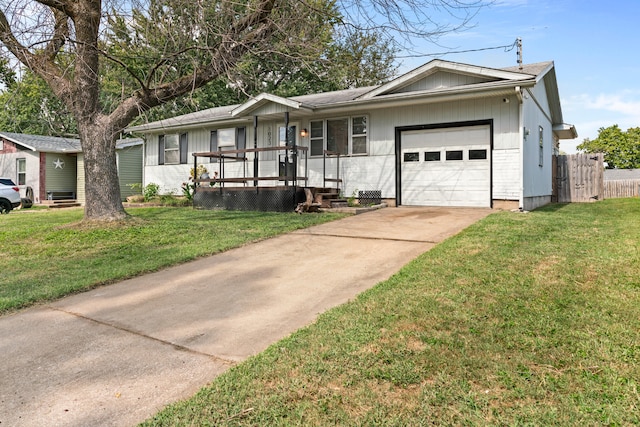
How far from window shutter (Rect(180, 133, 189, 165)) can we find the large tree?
7.59 metres

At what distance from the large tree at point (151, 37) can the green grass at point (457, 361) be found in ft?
15.3

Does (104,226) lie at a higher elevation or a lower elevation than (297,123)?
lower

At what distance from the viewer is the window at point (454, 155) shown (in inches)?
437

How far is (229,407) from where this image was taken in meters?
2.05

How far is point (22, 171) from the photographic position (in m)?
22.0

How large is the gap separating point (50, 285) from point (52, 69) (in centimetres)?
550

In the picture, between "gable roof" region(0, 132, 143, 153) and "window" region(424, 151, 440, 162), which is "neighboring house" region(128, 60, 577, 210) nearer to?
"window" region(424, 151, 440, 162)

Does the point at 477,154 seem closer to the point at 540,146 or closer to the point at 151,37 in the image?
the point at 540,146

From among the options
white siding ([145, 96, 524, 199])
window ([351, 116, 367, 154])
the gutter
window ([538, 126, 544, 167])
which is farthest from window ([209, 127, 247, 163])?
window ([538, 126, 544, 167])

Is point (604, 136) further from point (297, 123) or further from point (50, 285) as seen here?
point (50, 285)

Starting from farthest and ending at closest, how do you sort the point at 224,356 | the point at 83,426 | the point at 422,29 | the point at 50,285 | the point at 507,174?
the point at 507,174 < the point at 422,29 < the point at 50,285 < the point at 224,356 < the point at 83,426

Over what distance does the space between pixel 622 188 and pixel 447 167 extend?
14635 millimetres

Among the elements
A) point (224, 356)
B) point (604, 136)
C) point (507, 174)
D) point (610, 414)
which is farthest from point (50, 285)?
point (604, 136)

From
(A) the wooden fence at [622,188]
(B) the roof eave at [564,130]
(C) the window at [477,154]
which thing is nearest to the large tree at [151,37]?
(C) the window at [477,154]
